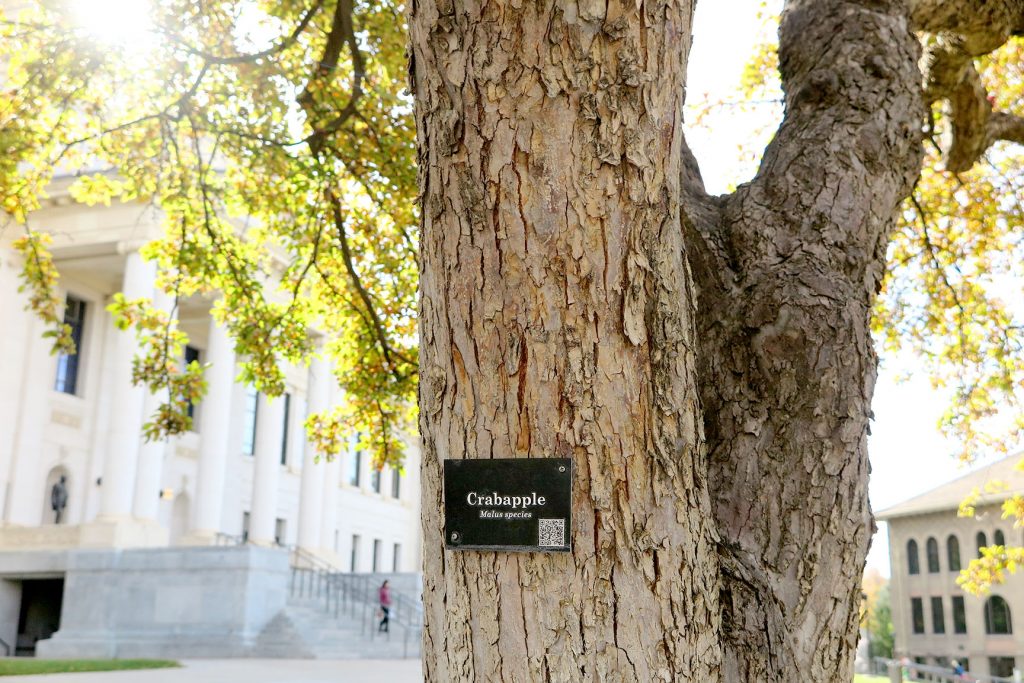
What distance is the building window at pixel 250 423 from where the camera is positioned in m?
42.2

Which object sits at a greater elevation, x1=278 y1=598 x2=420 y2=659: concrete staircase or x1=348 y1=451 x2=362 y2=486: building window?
x1=348 y1=451 x2=362 y2=486: building window

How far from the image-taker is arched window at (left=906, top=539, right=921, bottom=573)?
6003 cm

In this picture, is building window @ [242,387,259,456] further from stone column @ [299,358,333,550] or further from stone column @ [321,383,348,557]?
stone column @ [321,383,348,557]

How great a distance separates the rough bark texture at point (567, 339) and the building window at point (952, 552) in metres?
60.7

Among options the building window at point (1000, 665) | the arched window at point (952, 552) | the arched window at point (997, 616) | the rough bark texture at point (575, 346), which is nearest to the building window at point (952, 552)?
the arched window at point (952, 552)

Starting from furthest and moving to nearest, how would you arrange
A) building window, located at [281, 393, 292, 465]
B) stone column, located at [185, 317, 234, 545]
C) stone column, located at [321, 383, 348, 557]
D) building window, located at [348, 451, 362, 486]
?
building window, located at [348, 451, 362, 486] → building window, located at [281, 393, 292, 465] → stone column, located at [321, 383, 348, 557] → stone column, located at [185, 317, 234, 545]

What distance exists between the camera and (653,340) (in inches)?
90.5

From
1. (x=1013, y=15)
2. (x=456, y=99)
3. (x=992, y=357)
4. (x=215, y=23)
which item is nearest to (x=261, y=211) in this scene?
(x=215, y=23)

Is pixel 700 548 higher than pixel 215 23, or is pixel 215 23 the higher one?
pixel 215 23

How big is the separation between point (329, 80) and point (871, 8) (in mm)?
8395

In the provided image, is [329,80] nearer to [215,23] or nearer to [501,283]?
[215,23]

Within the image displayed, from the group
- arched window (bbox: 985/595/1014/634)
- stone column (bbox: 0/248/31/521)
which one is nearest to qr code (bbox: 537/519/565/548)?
stone column (bbox: 0/248/31/521)

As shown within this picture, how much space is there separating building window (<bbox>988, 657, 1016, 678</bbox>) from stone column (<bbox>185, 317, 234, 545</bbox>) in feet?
134

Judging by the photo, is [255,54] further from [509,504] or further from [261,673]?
[261,673]
